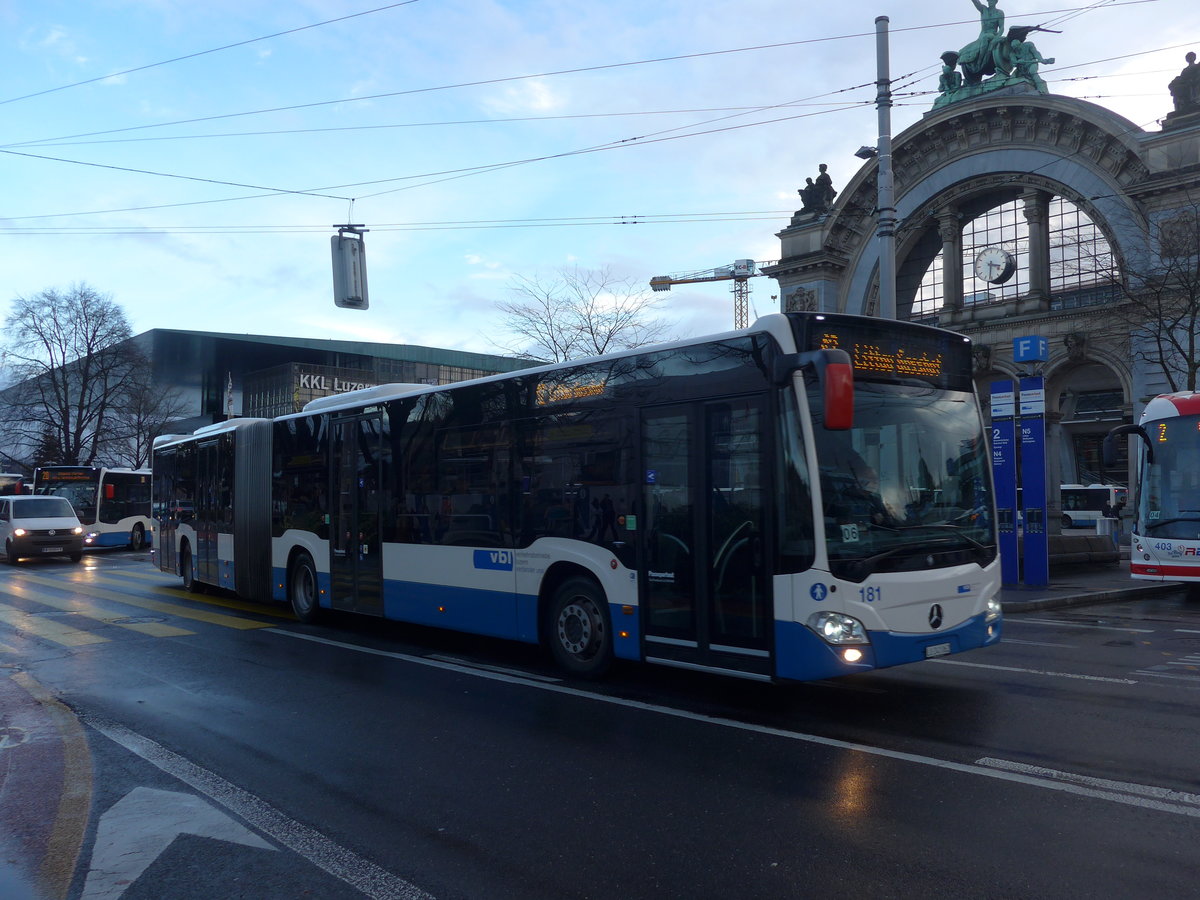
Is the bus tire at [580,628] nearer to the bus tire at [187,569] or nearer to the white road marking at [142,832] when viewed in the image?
the white road marking at [142,832]

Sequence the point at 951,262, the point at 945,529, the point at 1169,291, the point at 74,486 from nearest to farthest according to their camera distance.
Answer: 1. the point at 945,529
2. the point at 1169,291
3. the point at 74,486
4. the point at 951,262

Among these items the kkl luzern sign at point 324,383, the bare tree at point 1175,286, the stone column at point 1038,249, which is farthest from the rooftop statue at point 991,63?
the kkl luzern sign at point 324,383

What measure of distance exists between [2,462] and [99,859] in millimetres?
66075

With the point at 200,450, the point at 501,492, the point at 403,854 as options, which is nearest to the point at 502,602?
the point at 501,492

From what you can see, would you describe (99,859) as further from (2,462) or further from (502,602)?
(2,462)

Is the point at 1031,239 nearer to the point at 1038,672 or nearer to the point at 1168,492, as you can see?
the point at 1168,492

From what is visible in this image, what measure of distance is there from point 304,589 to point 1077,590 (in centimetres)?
1285

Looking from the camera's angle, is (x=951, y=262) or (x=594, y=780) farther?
(x=951, y=262)

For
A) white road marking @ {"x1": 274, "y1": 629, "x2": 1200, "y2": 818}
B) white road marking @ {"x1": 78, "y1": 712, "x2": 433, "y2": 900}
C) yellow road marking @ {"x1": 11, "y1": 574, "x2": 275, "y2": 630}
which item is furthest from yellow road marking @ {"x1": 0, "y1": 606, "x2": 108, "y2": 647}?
white road marking @ {"x1": 78, "y1": 712, "x2": 433, "y2": 900}

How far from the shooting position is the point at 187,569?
18297mm

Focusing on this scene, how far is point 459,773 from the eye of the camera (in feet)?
20.2

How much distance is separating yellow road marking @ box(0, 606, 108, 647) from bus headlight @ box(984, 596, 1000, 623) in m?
10.2

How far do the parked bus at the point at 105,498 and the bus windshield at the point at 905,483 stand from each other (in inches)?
1303

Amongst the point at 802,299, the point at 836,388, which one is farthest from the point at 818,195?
the point at 836,388
